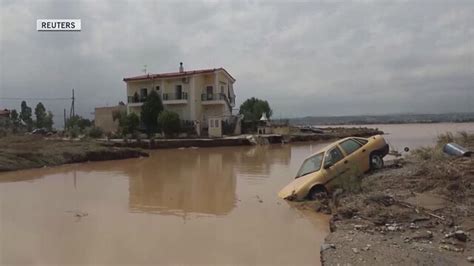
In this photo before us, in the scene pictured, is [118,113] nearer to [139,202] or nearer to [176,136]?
[176,136]

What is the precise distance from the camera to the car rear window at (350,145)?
996 centimetres

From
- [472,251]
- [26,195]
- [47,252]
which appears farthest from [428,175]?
[26,195]

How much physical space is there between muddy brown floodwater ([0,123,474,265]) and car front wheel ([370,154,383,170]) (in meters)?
2.64

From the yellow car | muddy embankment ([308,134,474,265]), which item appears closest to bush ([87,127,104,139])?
the yellow car

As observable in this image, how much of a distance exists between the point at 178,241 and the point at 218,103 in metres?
34.1

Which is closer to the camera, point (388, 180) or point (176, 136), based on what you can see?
point (388, 180)

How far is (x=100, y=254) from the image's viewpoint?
6191 mm

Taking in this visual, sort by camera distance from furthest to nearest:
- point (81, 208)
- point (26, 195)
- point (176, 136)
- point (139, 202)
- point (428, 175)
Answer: point (176, 136) < point (26, 195) < point (139, 202) < point (81, 208) < point (428, 175)

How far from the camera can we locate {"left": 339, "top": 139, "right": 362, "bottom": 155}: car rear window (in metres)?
9.96

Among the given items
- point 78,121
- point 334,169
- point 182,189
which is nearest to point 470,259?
point 334,169

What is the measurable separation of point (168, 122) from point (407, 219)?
30.8 metres

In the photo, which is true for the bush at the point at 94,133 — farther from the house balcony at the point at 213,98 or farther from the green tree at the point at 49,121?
the green tree at the point at 49,121

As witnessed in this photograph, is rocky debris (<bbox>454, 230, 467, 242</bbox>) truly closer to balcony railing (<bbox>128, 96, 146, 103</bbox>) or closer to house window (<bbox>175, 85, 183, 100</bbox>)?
house window (<bbox>175, 85, 183, 100</bbox>)

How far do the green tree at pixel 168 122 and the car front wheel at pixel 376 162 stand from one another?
2702cm
